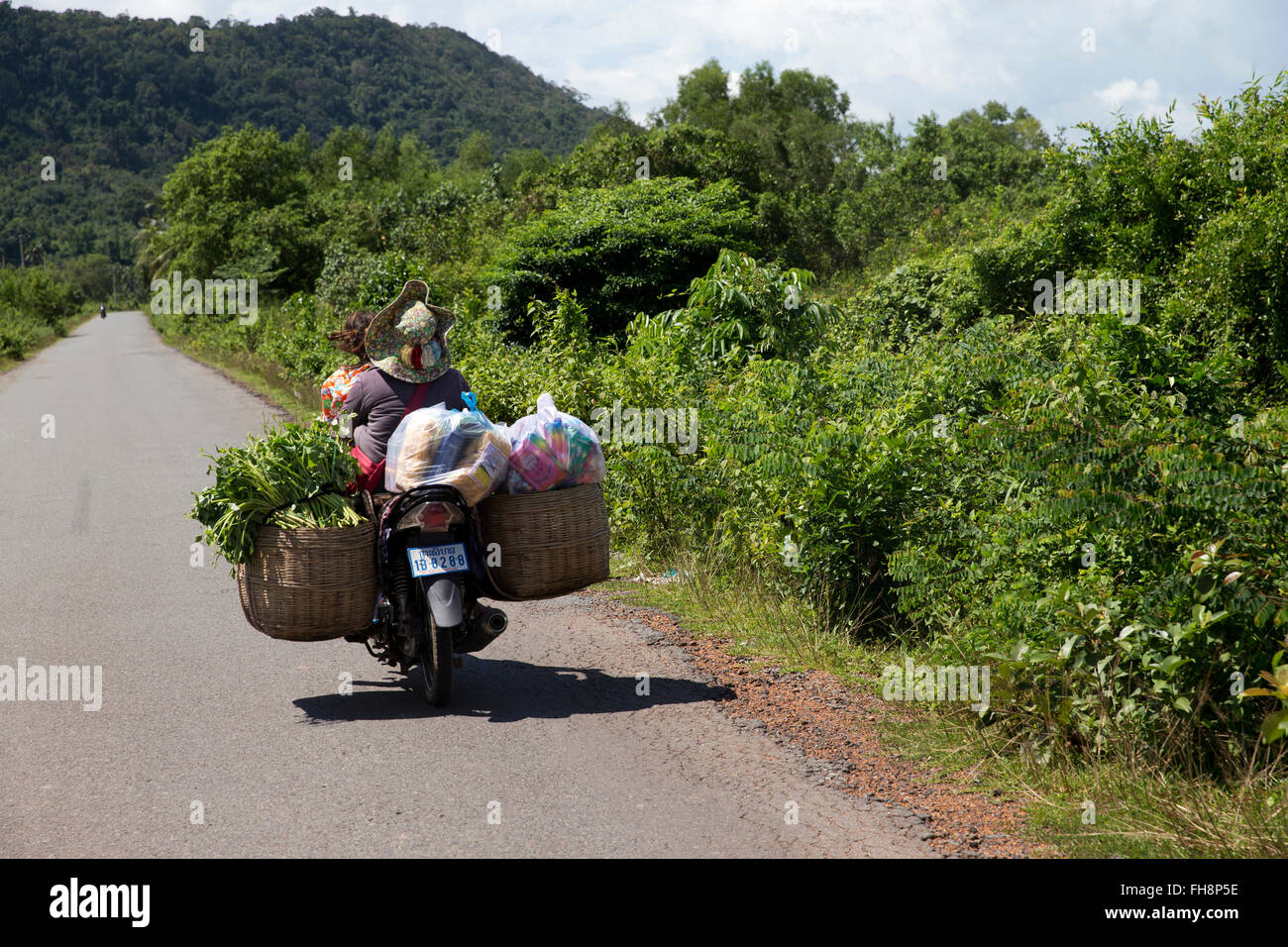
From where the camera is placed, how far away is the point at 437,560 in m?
5.57

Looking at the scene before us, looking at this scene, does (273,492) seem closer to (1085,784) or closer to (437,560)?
(437,560)

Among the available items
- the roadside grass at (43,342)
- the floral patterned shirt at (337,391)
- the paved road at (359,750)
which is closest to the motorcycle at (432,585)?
the paved road at (359,750)

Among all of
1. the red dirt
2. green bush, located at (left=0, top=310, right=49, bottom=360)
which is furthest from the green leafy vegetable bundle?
green bush, located at (left=0, top=310, right=49, bottom=360)

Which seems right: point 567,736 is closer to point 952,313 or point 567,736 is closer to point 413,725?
point 413,725

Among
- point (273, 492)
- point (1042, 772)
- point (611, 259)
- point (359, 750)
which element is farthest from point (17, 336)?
point (1042, 772)

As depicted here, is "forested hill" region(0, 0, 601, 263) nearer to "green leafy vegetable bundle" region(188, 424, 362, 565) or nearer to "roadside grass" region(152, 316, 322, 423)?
"roadside grass" region(152, 316, 322, 423)

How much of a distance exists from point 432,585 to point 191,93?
648ft

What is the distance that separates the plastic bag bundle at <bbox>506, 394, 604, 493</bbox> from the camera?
5.84m

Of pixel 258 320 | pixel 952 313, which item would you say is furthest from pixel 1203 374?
pixel 258 320

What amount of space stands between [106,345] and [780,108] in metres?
35.6

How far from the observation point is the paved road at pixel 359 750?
13.8 ft

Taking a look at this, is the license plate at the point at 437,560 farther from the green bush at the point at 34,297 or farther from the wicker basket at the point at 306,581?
the green bush at the point at 34,297

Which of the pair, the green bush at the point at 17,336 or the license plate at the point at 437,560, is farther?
the green bush at the point at 17,336

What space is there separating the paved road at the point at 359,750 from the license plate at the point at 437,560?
0.73 meters
